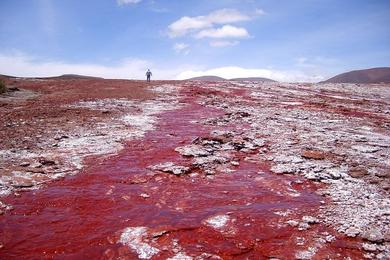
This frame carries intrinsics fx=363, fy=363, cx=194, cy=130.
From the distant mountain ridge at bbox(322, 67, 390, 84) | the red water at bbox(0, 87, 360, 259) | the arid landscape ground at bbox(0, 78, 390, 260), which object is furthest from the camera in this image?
the distant mountain ridge at bbox(322, 67, 390, 84)

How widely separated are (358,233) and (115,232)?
446 centimetres

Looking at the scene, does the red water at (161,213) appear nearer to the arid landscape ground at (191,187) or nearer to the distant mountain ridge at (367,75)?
the arid landscape ground at (191,187)

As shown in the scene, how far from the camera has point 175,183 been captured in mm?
9273

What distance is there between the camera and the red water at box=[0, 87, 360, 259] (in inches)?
244

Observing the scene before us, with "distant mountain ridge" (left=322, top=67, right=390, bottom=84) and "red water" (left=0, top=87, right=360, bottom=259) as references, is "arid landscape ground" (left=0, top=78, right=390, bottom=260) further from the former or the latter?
"distant mountain ridge" (left=322, top=67, right=390, bottom=84)

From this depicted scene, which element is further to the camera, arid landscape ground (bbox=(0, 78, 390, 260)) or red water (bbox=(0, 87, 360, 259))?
arid landscape ground (bbox=(0, 78, 390, 260))

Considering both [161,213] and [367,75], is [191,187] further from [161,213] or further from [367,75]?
[367,75]

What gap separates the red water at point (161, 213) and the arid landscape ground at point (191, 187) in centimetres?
2

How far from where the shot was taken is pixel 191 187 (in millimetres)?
9031

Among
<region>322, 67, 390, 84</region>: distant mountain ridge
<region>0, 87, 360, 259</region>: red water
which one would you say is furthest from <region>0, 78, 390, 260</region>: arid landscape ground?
<region>322, 67, 390, 84</region>: distant mountain ridge

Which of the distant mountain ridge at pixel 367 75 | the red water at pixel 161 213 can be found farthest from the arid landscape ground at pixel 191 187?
the distant mountain ridge at pixel 367 75

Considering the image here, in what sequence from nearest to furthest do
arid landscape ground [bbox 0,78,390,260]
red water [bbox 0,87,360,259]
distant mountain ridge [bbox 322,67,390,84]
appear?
1. red water [bbox 0,87,360,259]
2. arid landscape ground [bbox 0,78,390,260]
3. distant mountain ridge [bbox 322,67,390,84]

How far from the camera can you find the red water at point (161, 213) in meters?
6.19

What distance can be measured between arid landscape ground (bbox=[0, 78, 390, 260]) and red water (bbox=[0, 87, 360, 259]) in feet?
0.07
